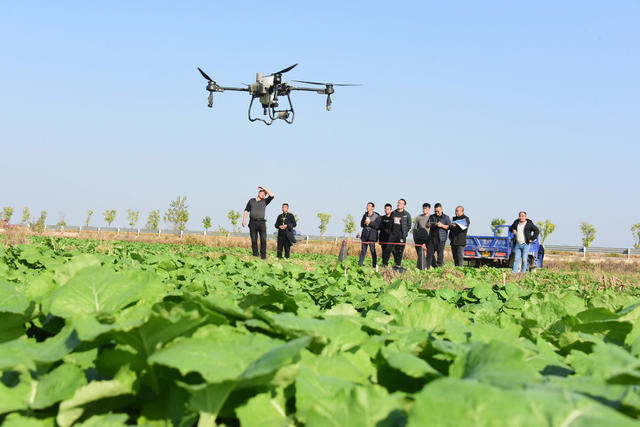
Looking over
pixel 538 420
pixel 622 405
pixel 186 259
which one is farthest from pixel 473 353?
A: pixel 186 259

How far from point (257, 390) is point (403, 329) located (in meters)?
0.77

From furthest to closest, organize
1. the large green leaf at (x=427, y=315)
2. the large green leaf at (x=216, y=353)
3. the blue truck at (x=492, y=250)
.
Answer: the blue truck at (x=492, y=250) → the large green leaf at (x=427, y=315) → the large green leaf at (x=216, y=353)

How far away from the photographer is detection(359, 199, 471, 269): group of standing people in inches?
561

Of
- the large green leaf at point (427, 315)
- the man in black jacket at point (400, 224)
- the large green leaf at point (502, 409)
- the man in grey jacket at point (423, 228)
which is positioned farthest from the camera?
the man in grey jacket at point (423, 228)

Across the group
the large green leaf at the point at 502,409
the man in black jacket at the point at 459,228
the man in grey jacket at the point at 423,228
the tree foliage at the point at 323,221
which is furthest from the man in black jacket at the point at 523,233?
the tree foliage at the point at 323,221

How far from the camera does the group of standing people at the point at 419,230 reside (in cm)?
1425

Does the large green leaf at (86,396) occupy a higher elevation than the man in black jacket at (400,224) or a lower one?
lower

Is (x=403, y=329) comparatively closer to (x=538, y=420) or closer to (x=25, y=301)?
(x=538, y=420)

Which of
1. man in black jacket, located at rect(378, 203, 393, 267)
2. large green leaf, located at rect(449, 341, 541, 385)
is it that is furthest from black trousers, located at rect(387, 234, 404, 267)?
large green leaf, located at rect(449, 341, 541, 385)

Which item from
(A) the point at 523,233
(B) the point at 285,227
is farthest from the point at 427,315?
(B) the point at 285,227

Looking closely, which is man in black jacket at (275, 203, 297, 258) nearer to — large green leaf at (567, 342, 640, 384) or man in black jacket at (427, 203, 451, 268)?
man in black jacket at (427, 203, 451, 268)

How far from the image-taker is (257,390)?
1.32 meters

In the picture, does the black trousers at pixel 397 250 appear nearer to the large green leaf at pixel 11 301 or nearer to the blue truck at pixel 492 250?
the blue truck at pixel 492 250

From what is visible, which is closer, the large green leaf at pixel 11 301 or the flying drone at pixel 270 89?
the large green leaf at pixel 11 301
